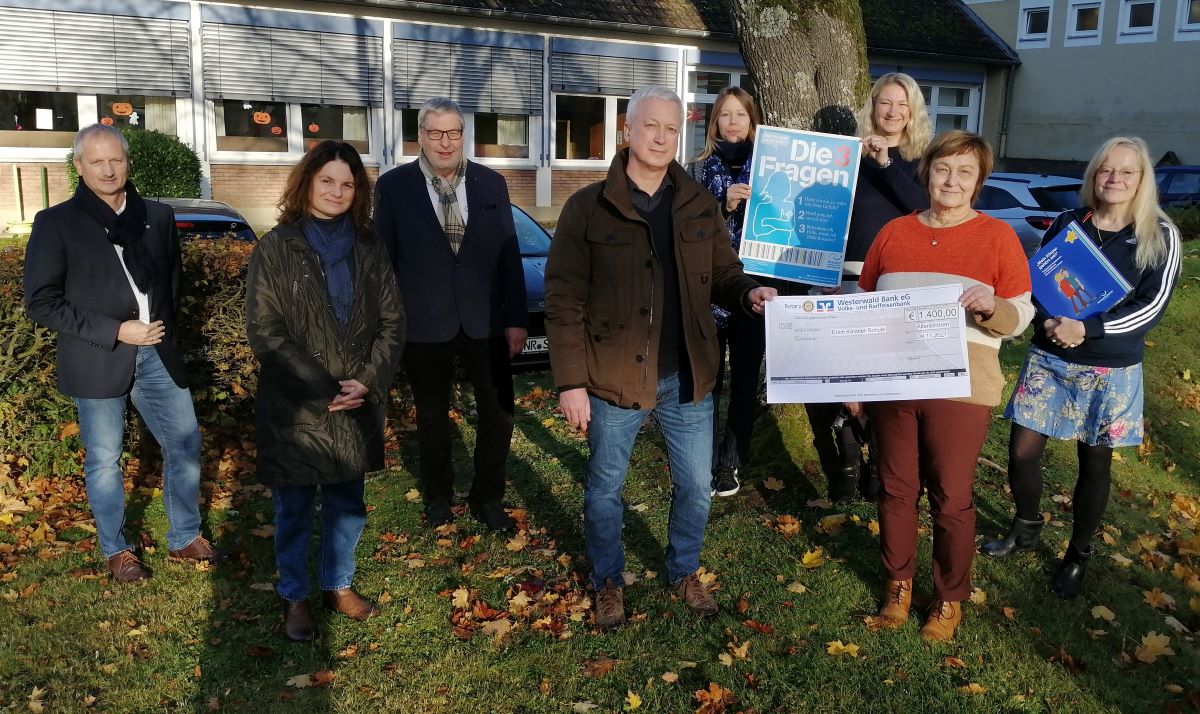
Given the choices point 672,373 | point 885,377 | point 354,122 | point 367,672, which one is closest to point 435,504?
point 367,672

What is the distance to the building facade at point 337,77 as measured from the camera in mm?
17141

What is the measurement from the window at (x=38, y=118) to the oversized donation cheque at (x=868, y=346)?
1751 cm

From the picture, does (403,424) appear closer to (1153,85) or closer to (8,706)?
(8,706)

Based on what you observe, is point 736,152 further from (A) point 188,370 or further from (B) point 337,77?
(B) point 337,77

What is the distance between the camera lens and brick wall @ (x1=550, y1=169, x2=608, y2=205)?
22359mm

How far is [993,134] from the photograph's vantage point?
30.5 metres

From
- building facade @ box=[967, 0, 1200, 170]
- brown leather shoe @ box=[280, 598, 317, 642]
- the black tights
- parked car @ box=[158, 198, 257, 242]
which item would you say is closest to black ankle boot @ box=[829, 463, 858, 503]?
the black tights

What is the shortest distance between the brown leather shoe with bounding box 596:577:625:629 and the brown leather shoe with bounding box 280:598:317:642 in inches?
46.8

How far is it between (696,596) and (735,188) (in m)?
1.90

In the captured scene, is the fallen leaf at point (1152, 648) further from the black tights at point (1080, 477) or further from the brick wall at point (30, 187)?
the brick wall at point (30, 187)

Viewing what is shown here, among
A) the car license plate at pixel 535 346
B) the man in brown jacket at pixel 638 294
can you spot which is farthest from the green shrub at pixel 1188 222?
the man in brown jacket at pixel 638 294

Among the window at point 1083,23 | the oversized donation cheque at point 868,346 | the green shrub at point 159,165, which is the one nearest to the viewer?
the oversized donation cheque at point 868,346

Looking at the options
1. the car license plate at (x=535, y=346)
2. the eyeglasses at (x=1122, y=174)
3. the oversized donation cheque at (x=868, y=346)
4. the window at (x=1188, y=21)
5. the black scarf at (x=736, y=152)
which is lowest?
the car license plate at (x=535, y=346)

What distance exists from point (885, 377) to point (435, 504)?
→ 101 inches
